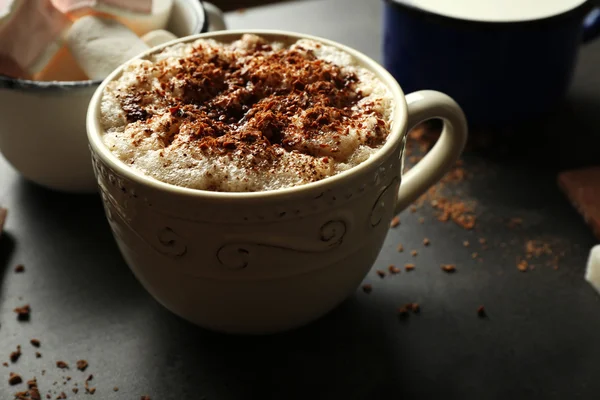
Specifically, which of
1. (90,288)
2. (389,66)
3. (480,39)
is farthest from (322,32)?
(90,288)

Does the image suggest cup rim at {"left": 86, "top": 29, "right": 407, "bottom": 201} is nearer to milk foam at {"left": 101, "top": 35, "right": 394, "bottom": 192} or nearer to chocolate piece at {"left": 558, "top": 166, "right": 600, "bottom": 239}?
milk foam at {"left": 101, "top": 35, "right": 394, "bottom": 192}

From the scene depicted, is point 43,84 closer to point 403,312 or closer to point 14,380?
point 14,380

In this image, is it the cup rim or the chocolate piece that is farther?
the chocolate piece

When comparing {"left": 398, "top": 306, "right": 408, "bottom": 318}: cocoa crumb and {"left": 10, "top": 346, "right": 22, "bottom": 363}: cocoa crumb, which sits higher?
{"left": 398, "top": 306, "right": 408, "bottom": 318}: cocoa crumb

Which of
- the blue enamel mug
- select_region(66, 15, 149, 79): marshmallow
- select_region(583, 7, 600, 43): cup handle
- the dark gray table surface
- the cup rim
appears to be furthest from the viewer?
select_region(583, 7, 600, 43): cup handle

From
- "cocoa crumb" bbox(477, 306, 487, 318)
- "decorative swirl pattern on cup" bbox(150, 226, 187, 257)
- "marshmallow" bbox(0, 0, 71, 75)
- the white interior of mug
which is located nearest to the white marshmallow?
"cocoa crumb" bbox(477, 306, 487, 318)

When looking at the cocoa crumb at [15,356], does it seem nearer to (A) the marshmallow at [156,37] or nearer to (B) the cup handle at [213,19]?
(A) the marshmallow at [156,37]

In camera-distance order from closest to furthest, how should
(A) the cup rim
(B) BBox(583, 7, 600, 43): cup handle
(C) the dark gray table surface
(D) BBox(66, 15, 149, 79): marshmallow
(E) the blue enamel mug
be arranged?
→ (A) the cup rim, (C) the dark gray table surface, (D) BBox(66, 15, 149, 79): marshmallow, (E) the blue enamel mug, (B) BBox(583, 7, 600, 43): cup handle
